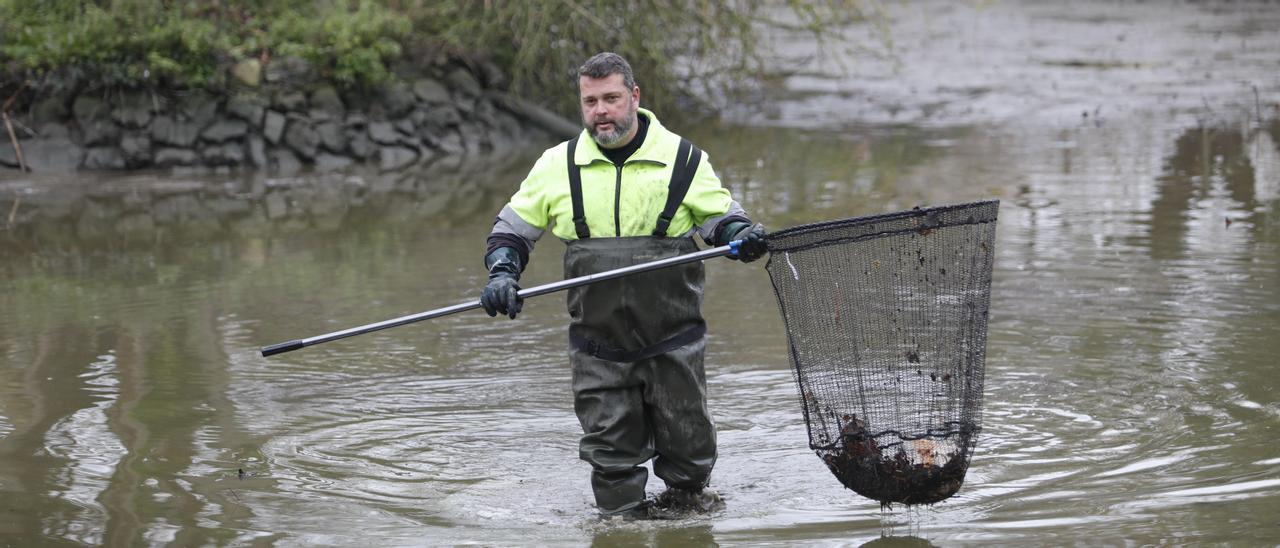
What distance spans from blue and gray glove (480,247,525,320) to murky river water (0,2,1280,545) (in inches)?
29.3

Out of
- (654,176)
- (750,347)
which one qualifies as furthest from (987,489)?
(750,347)

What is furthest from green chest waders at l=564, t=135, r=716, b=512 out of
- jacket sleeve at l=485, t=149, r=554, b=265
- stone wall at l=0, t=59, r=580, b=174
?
stone wall at l=0, t=59, r=580, b=174

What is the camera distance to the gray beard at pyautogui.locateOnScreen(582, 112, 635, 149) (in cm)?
458

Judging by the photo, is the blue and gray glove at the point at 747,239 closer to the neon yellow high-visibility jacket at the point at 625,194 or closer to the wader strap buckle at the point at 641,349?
the neon yellow high-visibility jacket at the point at 625,194

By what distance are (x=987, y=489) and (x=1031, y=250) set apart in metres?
4.38

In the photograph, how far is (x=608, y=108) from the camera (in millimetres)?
4566

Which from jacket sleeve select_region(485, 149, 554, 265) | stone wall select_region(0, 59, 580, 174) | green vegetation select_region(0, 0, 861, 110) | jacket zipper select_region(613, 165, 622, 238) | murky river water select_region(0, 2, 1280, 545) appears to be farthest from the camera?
stone wall select_region(0, 59, 580, 174)

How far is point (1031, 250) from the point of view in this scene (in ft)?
30.1

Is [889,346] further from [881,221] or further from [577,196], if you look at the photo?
[577,196]

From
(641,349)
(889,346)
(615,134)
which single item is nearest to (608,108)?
(615,134)

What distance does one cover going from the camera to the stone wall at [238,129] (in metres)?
14.9

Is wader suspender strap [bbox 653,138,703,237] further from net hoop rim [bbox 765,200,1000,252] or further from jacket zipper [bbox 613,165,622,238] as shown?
net hoop rim [bbox 765,200,1000,252]

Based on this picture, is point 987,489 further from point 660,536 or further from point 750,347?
point 750,347

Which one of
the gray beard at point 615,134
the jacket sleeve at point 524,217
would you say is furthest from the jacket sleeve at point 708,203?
the jacket sleeve at point 524,217
